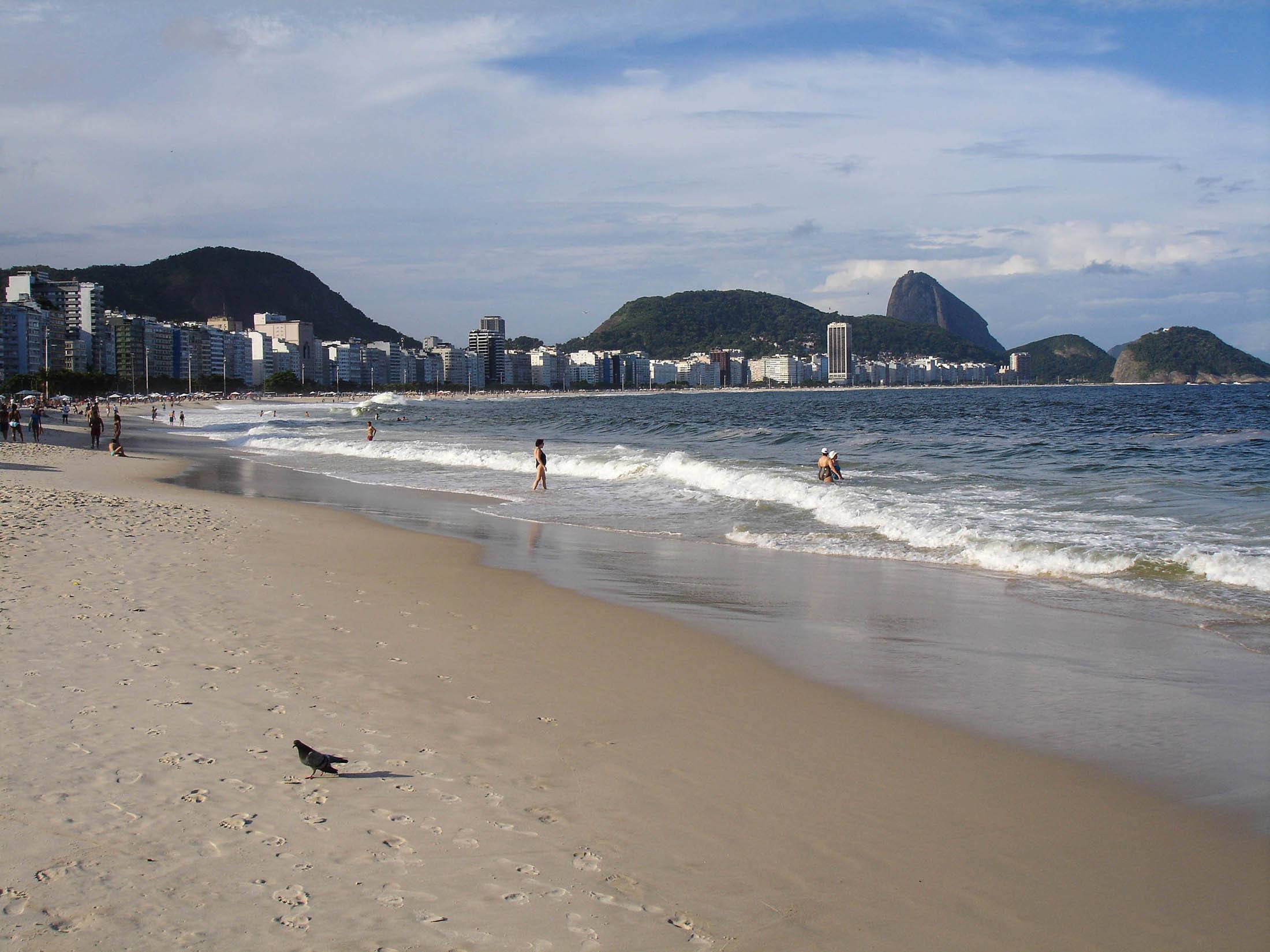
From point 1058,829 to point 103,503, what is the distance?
1443 cm

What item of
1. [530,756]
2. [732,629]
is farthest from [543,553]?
[530,756]

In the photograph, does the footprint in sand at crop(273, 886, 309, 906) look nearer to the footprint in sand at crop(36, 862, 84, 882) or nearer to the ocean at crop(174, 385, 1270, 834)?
the footprint in sand at crop(36, 862, 84, 882)

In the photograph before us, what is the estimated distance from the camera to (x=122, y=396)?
389 ft

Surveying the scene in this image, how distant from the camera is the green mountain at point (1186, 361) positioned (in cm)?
15288

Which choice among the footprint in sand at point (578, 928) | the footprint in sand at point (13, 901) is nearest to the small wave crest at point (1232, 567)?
the footprint in sand at point (578, 928)

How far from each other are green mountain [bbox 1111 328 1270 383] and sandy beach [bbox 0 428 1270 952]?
571 feet

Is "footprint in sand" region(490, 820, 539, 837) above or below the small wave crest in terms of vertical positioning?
below

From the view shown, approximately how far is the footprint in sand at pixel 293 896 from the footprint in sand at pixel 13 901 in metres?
0.71

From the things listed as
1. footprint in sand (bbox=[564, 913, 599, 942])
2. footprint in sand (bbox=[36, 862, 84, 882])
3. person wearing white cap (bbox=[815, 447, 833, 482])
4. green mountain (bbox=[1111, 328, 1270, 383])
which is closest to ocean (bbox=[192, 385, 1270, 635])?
person wearing white cap (bbox=[815, 447, 833, 482])

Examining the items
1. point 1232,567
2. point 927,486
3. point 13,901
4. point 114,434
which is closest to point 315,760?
point 13,901

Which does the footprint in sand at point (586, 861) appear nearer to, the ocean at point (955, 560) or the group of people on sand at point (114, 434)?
the ocean at point (955, 560)

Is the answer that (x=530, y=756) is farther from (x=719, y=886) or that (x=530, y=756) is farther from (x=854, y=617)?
(x=854, y=617)

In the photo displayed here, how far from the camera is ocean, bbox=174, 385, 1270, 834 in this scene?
5.38m

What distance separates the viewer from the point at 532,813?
372 centimetres
